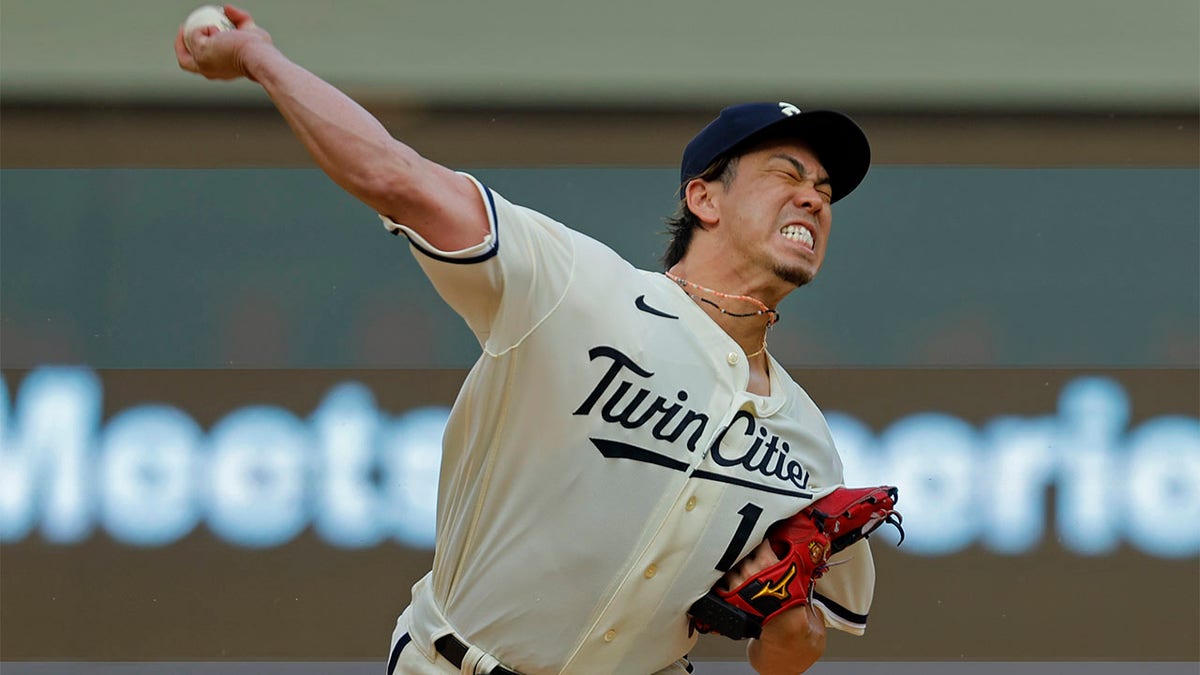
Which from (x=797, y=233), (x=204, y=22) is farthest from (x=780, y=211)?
(x=204, y=22)

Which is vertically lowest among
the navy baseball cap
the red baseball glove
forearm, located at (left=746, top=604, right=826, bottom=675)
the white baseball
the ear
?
forearm, located at (left=746, top=604, right=826, bottom=675)

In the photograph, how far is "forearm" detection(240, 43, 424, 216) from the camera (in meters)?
2.05

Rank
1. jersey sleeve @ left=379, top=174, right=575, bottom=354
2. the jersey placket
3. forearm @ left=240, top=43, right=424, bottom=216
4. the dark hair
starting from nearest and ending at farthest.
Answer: forearm @ left=240, top=43, right=424, bottom=216, jersey sleeve @ left=379, top=174, right=575, bottom=354, the jersey placket, the dark hair

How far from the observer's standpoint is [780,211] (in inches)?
113

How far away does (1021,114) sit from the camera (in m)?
5.45

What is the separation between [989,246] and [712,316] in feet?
9.63

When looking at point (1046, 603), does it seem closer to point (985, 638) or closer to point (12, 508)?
point (985, 638)

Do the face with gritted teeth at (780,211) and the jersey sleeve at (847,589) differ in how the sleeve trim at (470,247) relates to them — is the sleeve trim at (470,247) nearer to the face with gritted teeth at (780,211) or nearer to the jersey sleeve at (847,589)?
the face with gritted teeth at (780,211)

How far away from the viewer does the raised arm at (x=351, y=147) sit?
6.74 feet

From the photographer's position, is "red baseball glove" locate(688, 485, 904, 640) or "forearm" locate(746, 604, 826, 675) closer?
"red baseball glove" locate(688, 485, 904, 640)

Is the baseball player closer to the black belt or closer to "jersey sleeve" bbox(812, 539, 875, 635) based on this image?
the black belt

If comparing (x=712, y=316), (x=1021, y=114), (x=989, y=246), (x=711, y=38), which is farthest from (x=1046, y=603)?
(x=712, y=316)

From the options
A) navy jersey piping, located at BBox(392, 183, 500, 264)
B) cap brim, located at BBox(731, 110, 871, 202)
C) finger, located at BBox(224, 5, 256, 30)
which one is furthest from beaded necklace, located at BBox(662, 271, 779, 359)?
finger, located at BBox(224, 5, 256, 30)

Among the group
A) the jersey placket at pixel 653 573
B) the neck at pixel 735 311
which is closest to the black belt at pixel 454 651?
the jersey placket at pixel 653 573
